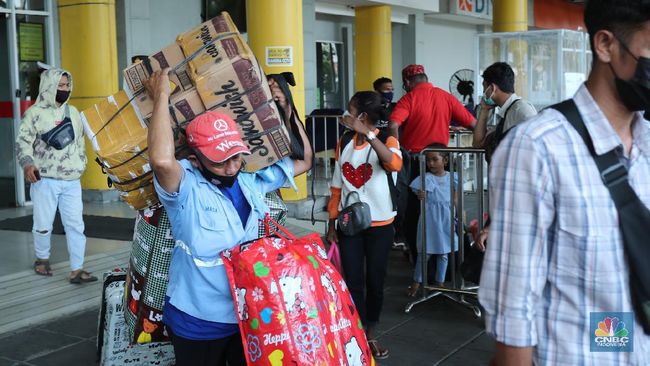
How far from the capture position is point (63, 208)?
664 centimetres

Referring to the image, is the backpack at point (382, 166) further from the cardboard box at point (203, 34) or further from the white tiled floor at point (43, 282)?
the white tiled floor at point (43, 282)

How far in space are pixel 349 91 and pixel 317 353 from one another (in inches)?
640

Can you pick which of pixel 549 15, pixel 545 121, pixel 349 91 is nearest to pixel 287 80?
pixel 545 121

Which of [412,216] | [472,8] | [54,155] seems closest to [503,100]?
[412,216]

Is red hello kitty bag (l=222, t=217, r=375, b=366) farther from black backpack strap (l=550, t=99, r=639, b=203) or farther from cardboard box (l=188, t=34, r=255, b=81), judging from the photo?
black backpack strap (l=550, t=99, r=639, b=203)

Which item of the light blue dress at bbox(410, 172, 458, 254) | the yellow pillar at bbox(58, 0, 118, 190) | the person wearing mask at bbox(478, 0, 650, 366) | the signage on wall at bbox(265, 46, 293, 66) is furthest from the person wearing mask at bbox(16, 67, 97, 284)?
the person wearing mask at bbox(478, 0, 650, 366)

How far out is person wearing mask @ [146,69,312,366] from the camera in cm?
314

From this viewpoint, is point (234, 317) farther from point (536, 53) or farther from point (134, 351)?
point (536, 53)

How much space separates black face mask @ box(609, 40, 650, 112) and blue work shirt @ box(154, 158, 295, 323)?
1827mm

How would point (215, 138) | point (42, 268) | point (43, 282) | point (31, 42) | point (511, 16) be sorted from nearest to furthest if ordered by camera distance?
point (215, 138), point (43, 282), point (42, 268), point (31, 42), point (511, 16)

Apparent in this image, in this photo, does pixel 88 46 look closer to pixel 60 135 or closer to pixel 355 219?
pixel 60 135

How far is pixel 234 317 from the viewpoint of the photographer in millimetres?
3207

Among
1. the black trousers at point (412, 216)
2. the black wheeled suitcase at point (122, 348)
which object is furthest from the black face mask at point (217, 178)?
the black trousers at point (412, 216)

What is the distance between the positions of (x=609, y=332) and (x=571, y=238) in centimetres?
25
